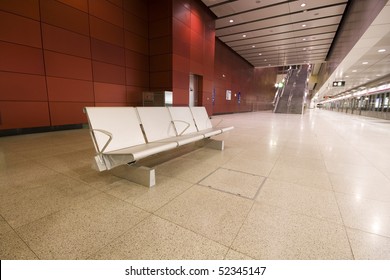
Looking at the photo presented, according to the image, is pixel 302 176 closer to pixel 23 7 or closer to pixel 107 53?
pixel 107 53

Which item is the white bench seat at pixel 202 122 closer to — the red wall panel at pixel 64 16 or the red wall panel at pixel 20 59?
the red wall panel at pixel 20 59

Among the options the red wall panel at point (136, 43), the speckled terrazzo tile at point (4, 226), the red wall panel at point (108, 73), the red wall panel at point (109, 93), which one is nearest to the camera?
the speckled terrazzo tile at point (4, 226)

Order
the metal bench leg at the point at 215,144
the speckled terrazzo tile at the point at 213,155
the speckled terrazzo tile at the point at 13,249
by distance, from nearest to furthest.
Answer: the speckled terrazzo tile at the point at 13,249 → the speckled terrazzo tile at the point at 213,155 → the metal bench leg at the point at 215,144

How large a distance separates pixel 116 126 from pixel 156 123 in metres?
0.68

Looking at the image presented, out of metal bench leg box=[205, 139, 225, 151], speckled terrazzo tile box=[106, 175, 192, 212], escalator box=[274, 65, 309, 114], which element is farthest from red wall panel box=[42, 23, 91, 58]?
escalator box=[274, 65, 309, 114]

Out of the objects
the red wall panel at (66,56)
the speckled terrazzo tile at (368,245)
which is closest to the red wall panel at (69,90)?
the red wall panel at (66,56)

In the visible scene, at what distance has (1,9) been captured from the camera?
4363 mm

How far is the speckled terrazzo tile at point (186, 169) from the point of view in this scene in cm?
241

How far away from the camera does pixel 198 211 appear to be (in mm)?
1632

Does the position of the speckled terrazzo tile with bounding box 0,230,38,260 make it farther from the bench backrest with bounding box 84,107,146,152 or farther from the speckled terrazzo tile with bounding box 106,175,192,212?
the bench backrest with bounding box 84,107,146,152

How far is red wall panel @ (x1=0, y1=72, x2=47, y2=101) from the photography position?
4.59m

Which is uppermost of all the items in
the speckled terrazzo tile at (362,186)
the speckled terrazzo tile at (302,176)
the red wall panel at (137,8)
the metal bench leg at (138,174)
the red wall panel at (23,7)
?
the red wall panel at (137,8)

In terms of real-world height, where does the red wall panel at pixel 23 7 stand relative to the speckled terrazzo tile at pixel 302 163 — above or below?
above

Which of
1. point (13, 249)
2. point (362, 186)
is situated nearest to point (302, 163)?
point (362, 186)
